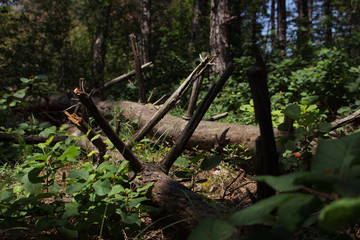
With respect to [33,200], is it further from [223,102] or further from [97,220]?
[223,102]

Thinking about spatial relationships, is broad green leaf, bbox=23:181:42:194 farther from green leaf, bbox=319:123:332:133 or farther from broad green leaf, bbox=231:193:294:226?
green leaf, bbox=319:123:332:133

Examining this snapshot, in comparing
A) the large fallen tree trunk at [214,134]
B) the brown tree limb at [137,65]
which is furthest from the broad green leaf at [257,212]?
the brown tree limb at [137,65]

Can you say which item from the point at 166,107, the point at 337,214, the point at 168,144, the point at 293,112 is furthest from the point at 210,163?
the point at 168,144

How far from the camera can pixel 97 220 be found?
52.4 inches

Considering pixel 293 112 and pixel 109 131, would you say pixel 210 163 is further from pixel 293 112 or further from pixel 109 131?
pixel 109 131

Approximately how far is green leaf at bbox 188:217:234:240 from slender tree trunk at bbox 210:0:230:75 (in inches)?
208

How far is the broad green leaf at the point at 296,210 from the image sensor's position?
0.55 meters

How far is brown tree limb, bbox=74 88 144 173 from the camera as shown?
156cm

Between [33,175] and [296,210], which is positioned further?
[33,175]

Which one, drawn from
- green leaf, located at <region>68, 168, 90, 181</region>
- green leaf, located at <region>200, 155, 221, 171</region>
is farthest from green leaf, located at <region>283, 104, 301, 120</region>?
green leaf, located at <region>68, 168, 90, 181</region>

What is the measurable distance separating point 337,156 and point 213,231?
1.30 ft

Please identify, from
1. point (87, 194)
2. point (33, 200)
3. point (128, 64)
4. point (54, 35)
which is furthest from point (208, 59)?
point (128, 64)

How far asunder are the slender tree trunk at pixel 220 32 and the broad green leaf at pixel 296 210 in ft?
17.6

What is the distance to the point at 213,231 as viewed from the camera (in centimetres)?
73
